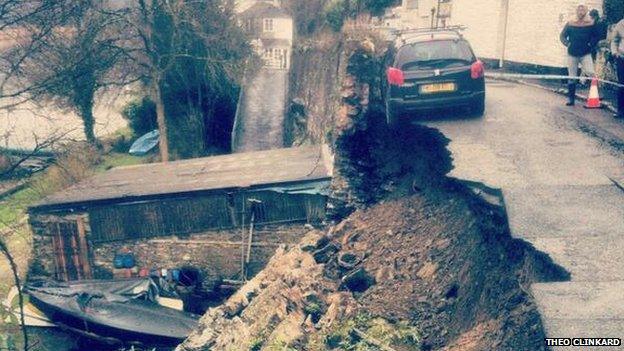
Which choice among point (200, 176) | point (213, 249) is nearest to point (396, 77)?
point (213, 249)

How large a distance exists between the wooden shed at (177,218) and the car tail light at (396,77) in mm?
3355

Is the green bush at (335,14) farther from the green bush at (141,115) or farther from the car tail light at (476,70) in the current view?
the car tail light at (476,70)

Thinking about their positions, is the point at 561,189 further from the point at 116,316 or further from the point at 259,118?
the point at 259,118

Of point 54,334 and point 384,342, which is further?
point 54,334

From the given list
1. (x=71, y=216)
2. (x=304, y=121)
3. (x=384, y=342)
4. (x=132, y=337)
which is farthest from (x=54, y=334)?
(x=304, y=121)

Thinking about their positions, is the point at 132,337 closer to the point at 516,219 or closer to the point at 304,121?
the point at 516,219

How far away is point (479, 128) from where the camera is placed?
11.5 m

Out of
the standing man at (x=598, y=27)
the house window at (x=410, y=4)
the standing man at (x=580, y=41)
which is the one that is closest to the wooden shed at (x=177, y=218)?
the standing man at (x=580, y=41)

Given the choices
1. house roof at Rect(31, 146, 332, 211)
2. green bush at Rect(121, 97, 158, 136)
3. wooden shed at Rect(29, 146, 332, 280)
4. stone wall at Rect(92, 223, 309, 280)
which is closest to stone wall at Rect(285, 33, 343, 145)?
house roof at Rect(31, 146, 332, 211)

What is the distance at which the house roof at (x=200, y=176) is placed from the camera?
14.7 metres

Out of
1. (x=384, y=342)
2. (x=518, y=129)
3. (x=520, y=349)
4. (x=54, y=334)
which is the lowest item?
(x=54, y=334)

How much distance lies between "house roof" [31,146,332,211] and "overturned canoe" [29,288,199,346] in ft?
9.69

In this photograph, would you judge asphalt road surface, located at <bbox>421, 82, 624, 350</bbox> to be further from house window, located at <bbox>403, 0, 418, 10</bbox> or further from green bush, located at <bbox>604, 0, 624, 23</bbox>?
house window, located at <bbox>403, 0, 418, 10</bbox>

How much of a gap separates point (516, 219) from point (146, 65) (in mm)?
19268
